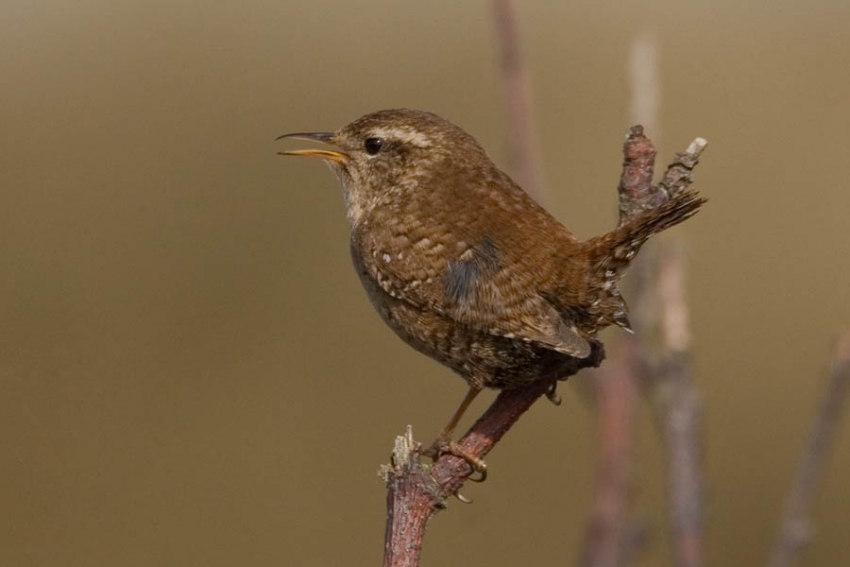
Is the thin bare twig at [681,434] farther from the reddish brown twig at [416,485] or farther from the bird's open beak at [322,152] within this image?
the bird's open beak at [322,152]

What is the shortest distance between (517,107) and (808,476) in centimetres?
115

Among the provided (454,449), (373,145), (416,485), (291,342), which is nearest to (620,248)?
(454,449)

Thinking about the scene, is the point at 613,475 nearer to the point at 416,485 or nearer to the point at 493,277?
the point at 493,277

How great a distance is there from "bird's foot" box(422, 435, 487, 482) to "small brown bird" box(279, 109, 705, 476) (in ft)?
0.04

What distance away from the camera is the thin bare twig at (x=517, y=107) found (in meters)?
3.23

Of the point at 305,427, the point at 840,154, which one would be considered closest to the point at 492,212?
the point at 305,427

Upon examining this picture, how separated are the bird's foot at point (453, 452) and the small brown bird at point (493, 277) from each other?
1 cm

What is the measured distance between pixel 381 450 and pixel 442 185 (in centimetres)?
520

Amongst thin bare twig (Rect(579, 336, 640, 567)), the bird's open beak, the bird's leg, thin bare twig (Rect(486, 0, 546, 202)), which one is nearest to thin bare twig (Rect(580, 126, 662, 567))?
thin bare twig (Rect(579, 336, 640, 567))

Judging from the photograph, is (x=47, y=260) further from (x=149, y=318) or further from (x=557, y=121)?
(x=557, y=121)

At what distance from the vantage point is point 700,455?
8.94 feet

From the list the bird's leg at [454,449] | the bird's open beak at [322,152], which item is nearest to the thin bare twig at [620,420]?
the bird's leg at [454,449]

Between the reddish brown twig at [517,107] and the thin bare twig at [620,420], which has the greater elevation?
the reddish brown twig at [517,107]

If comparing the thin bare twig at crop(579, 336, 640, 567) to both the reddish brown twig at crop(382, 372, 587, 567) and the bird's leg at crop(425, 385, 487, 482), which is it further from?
the reddish brown twig at crop(382, 372, 587, 567)
